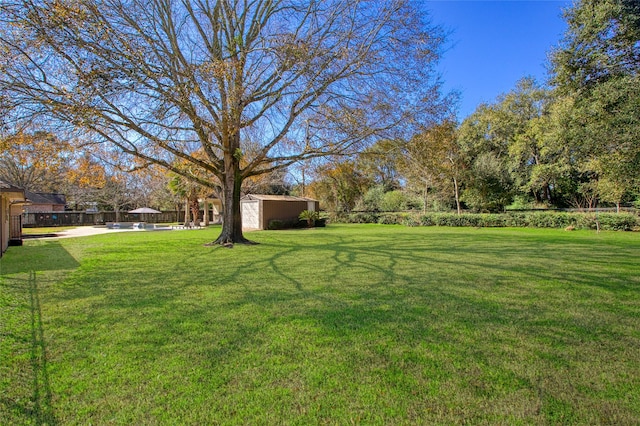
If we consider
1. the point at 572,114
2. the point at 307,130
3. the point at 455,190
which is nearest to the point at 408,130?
the point at 307,130

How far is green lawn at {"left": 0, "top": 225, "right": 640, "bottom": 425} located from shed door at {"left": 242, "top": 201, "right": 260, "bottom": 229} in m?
15.5

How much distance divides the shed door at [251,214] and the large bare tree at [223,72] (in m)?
9.44

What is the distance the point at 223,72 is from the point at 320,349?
699 centimetres

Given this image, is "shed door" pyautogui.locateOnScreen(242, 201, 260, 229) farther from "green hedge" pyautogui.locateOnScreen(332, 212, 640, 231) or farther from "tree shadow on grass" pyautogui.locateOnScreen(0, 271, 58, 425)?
"tree shadow on grass" pyautogui.locateOnScreen(0, 271, 58, 425)

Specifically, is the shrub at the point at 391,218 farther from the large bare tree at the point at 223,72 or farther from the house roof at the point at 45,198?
the house roof at the point at 45,198

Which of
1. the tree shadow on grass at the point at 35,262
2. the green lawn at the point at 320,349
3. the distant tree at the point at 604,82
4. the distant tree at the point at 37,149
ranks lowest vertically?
the green lawn at the point at 320,349

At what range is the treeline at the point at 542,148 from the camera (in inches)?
366

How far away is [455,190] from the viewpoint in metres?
28.4

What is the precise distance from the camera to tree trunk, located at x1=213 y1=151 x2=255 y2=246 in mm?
12094

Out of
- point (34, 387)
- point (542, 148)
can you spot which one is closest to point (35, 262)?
point (34, 387)

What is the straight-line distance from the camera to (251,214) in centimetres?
2264

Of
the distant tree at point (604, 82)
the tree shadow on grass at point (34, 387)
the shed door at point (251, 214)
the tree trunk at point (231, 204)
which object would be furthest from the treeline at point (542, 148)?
the tree shadow on grass at point (34, 387)

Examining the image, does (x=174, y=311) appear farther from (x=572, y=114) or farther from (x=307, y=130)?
(x=572, y=114)

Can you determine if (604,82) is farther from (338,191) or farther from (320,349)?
(338,191)
